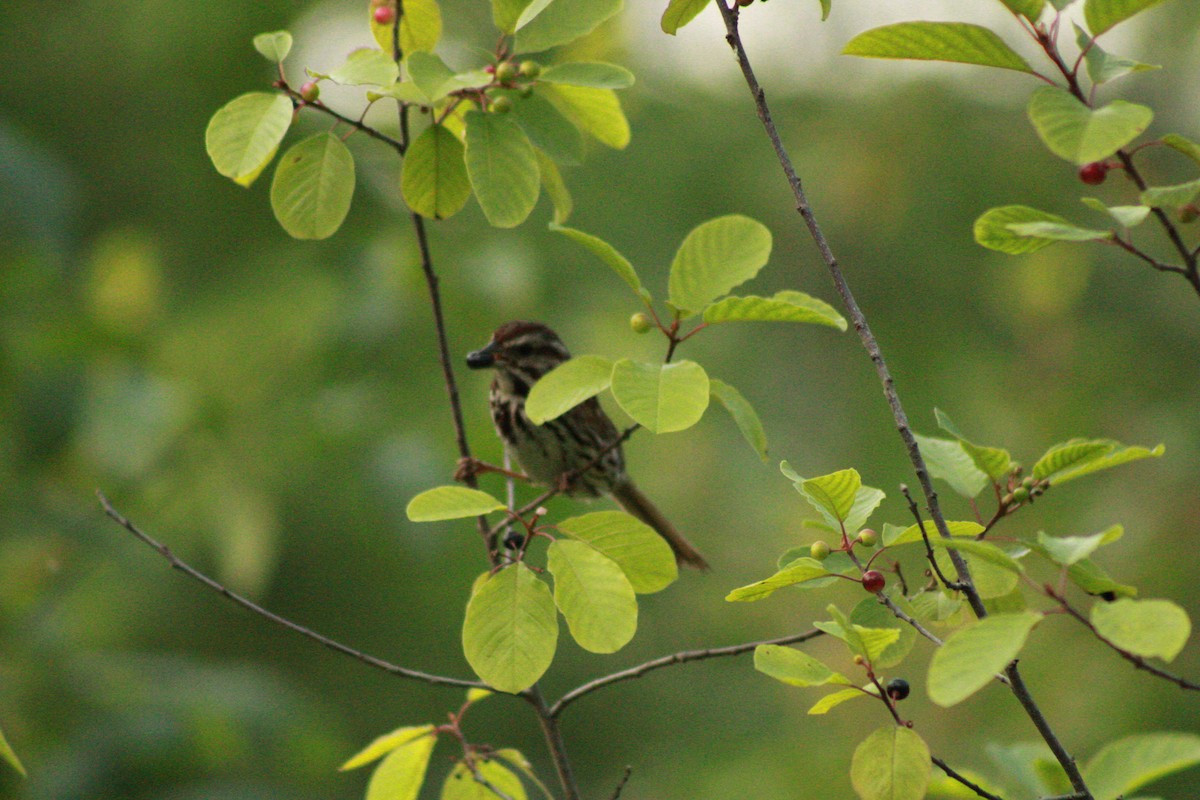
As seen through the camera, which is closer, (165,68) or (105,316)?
(105,316)

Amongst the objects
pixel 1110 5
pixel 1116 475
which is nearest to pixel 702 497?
pixel 1116 475

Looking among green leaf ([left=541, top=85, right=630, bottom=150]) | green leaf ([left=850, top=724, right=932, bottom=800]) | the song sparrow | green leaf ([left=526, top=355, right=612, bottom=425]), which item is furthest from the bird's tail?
green leaf ([left=850, top=724, right=932, bottom=800])

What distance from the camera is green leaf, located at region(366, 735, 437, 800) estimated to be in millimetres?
2768

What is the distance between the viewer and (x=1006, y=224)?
2.08 meters

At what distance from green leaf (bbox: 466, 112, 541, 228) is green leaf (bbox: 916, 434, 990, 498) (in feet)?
2.95

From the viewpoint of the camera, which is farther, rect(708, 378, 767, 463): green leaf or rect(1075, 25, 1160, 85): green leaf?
rect(708, 378, 767, 463): green leaf

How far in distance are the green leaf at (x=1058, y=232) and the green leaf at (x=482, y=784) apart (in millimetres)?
1583

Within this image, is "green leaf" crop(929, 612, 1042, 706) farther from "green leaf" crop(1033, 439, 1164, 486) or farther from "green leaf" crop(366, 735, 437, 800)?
"green leaf" crop(366, 735, 437, 800)

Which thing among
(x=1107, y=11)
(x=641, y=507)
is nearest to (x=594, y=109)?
(x=1107, y=11)

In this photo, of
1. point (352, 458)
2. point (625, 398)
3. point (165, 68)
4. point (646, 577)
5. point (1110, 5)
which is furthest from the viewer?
point (165, 68)

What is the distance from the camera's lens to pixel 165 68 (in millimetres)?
8945

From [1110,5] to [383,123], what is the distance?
645 centimetres

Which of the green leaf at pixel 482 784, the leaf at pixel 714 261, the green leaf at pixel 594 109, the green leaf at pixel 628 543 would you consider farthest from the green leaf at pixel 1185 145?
the green leaf at pixel 482 784

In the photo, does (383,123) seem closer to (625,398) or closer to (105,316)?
(105,316)
